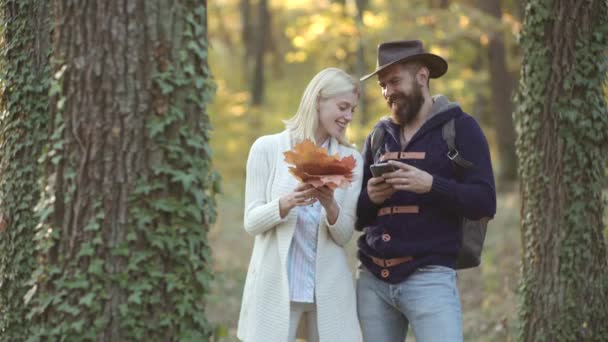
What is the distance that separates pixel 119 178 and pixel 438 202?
5.93ft

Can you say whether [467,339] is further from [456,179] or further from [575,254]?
[456,179]

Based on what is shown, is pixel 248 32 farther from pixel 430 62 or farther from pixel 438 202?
pixel 438 202

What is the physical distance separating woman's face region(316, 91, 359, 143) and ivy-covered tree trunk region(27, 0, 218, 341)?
1.13m

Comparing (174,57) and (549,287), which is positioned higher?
(174,57)

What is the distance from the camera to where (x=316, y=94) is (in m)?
4.46

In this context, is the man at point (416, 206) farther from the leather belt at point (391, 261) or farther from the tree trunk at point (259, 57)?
the tree trunk at point (259, 57)

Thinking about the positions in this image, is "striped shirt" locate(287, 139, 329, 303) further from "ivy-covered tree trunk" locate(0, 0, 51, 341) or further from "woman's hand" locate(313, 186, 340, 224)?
"ivy-covered tree trunk" locate(0, 0, 51, 341)

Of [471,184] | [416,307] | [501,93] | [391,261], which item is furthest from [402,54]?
[501,93]

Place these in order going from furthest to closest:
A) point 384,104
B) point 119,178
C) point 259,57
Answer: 1. point 259,57
2. point 384,104
3. point 119,178

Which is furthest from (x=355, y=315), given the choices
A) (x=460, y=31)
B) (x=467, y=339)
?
(x=460, y=31)

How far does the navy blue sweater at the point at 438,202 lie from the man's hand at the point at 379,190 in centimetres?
13

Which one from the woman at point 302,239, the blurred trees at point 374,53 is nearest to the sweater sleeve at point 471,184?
the woman at point 302,239

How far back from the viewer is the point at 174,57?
138 inches

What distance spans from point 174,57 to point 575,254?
3413mm
